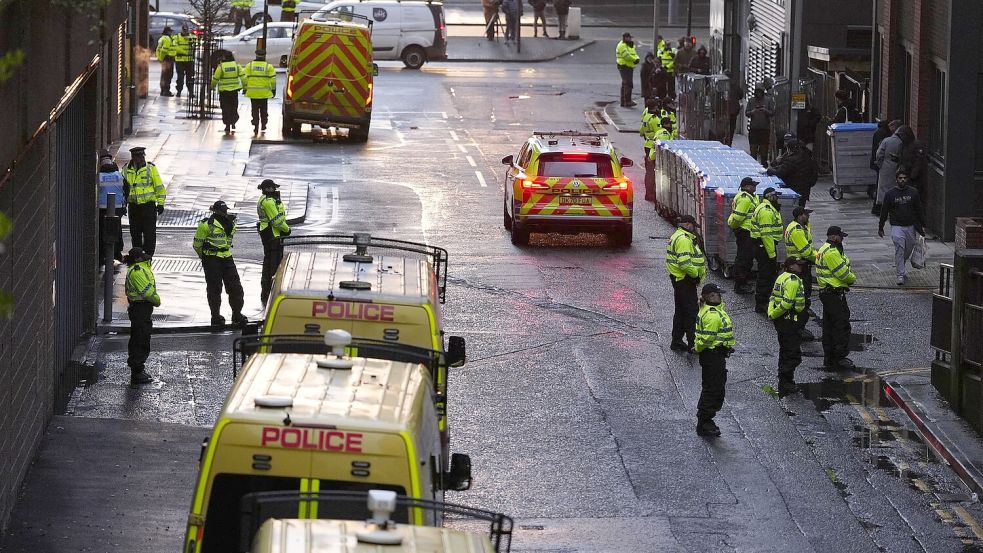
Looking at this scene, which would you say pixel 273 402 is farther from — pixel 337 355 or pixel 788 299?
pixel 788 299

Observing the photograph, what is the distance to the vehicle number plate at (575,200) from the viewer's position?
82.2ft

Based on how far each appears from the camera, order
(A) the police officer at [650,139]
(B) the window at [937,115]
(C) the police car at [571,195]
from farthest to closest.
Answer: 1. (A) the police officer at [650,139]
2. (B) the window at [937,115]
3. (C) the police car at [571,195]

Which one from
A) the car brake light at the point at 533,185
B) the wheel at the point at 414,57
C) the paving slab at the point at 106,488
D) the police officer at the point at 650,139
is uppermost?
the wheel at the point at 414,57

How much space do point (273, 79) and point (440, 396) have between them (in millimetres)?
26296

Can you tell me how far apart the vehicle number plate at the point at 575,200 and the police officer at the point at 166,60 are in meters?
19.2

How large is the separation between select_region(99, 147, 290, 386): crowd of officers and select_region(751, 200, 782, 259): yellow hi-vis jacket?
5.94 metres

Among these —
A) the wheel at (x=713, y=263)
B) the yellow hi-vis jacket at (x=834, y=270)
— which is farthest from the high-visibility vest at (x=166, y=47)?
the yellow hi-vis jacket at (x=834, y=270)

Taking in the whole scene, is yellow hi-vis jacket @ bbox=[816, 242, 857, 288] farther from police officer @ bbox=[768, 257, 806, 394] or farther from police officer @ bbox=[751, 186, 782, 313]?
police officer @ bbox=[751, 186, 782, 313]

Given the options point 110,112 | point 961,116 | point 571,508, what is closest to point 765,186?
point 961,116

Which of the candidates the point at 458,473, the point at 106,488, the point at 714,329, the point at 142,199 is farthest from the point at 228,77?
the point at 458,473

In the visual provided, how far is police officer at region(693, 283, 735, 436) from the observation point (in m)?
15.6

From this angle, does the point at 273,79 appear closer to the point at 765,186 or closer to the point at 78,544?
the point at 765,186

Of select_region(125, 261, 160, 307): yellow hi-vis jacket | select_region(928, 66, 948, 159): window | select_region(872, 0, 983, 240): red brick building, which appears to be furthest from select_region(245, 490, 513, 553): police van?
select_region(928, 66, 948, 159): window

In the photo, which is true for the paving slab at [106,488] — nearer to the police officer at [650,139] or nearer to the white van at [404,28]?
the police officer at [650,139]
